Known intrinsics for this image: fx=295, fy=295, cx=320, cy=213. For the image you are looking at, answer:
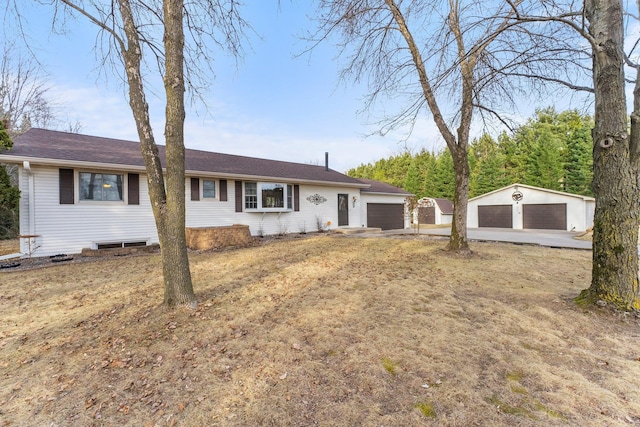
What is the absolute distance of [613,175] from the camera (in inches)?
139

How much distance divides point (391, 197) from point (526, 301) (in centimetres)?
1432

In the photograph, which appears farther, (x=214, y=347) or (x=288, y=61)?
(x=288, y=61)

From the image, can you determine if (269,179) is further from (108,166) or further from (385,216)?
(385,216)

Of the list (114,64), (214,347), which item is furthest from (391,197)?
(214,347)

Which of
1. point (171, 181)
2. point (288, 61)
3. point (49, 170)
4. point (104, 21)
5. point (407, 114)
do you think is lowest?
point (171, 181)

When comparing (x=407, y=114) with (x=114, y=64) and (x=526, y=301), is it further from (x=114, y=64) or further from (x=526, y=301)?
(x=114, y=64)

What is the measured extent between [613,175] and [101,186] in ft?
37.6

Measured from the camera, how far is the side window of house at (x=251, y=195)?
1207 cm

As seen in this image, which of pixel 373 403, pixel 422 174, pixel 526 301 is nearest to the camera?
pixel 373 403

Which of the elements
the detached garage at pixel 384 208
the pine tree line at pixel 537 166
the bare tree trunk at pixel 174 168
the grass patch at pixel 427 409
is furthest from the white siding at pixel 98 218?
the pine tree line at pixel 537 166

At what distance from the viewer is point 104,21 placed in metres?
5.17

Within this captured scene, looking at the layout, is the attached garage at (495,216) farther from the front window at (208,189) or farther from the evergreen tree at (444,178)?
the front window at (208,189)

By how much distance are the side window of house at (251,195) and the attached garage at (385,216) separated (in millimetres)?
7158

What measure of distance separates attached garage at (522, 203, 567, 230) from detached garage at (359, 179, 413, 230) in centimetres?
861
